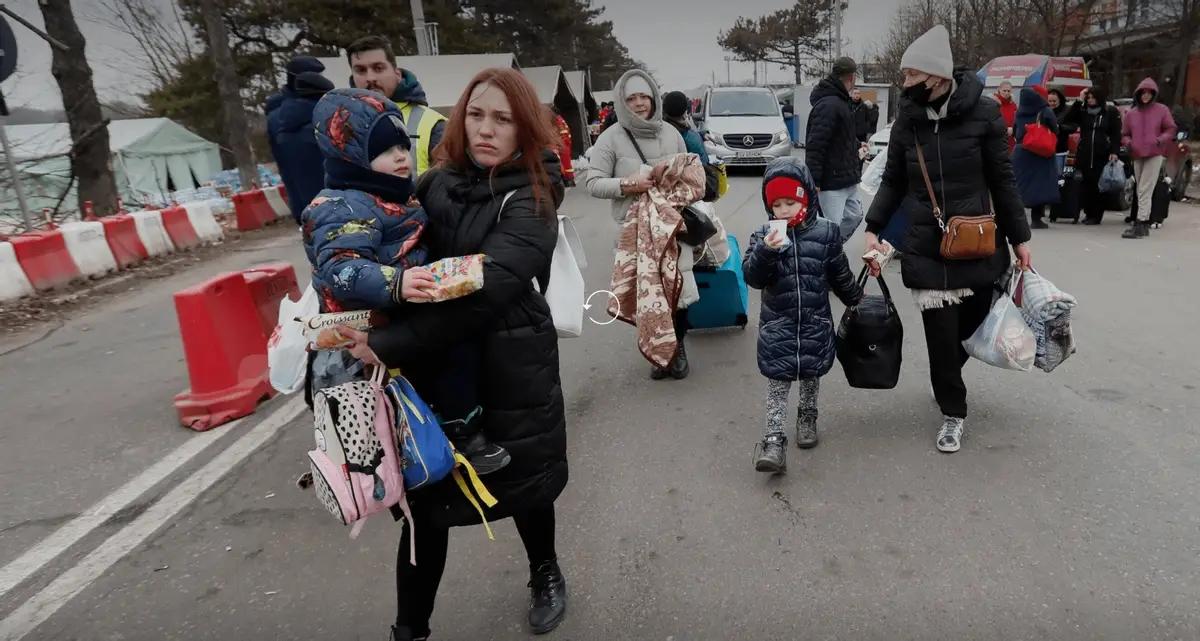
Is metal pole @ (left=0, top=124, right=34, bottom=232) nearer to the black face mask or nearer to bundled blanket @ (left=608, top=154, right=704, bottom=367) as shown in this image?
bundled blanket @ (left=608, top=154, right=704, bottom=367)

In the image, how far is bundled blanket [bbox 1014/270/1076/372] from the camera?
347 centimetres

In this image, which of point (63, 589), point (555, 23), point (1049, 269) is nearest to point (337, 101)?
point (63, 589)

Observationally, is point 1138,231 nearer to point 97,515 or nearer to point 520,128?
→ point 520,128

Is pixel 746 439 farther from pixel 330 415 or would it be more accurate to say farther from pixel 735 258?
pixel 330 415

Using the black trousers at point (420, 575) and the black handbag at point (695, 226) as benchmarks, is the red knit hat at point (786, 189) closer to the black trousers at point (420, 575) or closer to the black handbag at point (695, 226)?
the black handbag at point (695, 226)

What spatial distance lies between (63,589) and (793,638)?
2.75 meters

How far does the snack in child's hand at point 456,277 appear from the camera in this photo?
6.09 feet

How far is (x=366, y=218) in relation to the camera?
6.26 feet

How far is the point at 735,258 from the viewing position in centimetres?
542

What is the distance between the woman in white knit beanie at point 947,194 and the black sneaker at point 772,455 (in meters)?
0.82

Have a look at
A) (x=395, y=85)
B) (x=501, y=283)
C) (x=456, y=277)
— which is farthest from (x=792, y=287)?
(x=395, y=85)

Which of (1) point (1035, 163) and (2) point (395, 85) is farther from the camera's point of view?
(1) point (1035, 163)

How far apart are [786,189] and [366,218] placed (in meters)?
2.08

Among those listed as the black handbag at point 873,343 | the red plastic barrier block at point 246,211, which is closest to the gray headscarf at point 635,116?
the black handbag at point 873,343
